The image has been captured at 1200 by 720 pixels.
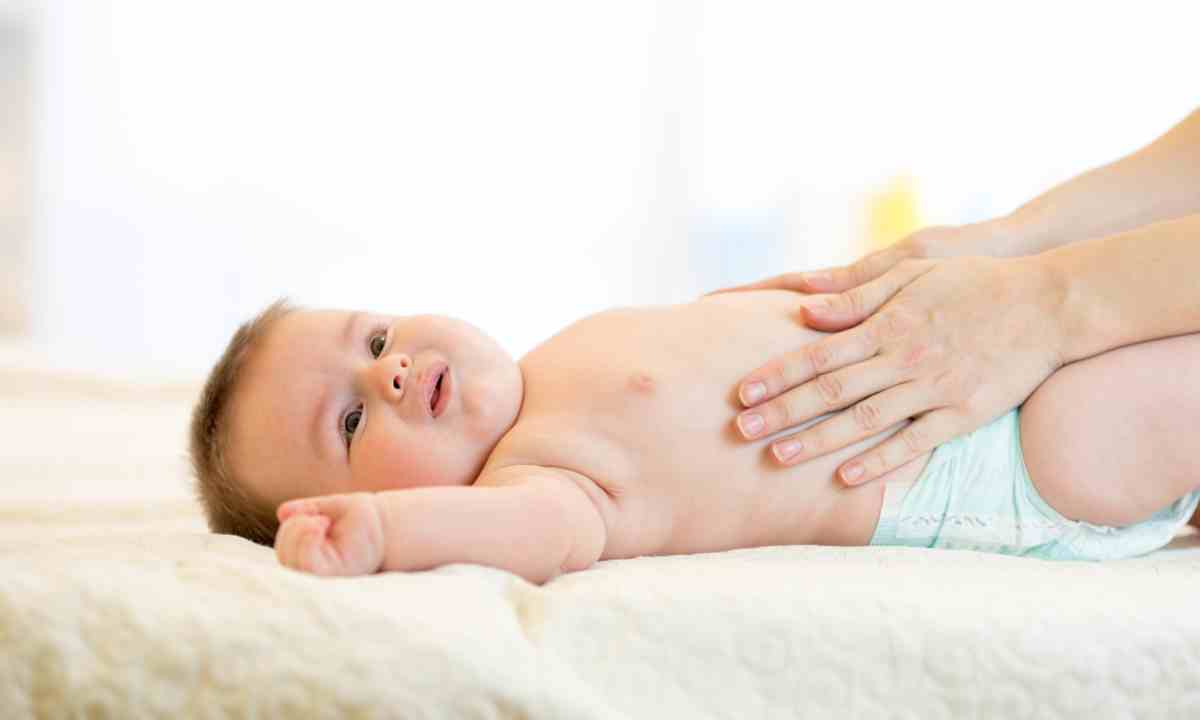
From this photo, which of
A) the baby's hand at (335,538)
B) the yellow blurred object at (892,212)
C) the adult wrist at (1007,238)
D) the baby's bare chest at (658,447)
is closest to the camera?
the baby's hand at (335,538)

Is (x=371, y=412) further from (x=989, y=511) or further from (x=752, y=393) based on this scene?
(x=989, y=511)

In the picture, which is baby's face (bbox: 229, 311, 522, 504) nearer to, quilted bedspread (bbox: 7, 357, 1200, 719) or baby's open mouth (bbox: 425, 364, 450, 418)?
baby's open mouth (bbox: 425, 364, 450, 418)

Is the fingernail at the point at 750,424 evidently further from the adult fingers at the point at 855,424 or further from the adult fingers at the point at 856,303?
the adult fingers at the point at 856,303

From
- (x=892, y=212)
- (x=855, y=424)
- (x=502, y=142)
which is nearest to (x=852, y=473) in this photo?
(x=855, y=424)

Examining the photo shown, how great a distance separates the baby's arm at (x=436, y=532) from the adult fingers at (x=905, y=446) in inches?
12.2

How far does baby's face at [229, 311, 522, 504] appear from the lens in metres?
1.25

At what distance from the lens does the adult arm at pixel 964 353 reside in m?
1.23

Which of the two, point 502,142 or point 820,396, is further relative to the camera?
point 502,142

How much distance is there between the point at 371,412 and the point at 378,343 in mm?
125

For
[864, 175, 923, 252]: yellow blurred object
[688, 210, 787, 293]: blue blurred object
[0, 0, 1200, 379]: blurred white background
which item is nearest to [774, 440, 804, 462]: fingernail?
[0, 0, 1200, 379]: blurred white background

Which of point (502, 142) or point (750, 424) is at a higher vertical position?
point (502, 142)

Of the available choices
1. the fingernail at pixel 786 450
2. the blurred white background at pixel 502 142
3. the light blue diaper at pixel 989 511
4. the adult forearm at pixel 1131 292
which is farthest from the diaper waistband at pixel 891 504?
the blurred white background at pixel 502 142

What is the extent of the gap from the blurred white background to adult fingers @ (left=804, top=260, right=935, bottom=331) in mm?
2385

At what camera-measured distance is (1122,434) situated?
1219 millimetres
